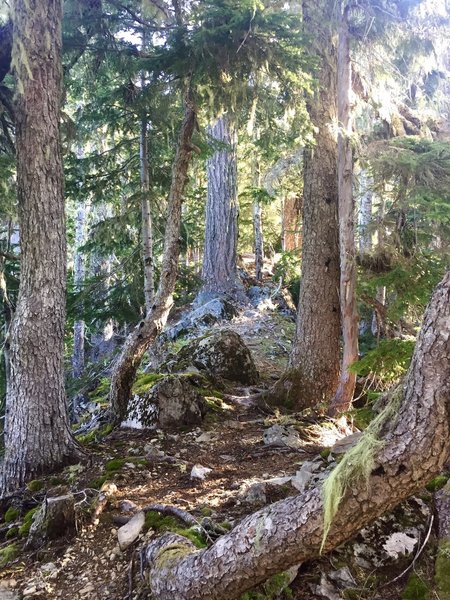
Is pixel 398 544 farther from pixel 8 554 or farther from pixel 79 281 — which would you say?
pixel 79 281

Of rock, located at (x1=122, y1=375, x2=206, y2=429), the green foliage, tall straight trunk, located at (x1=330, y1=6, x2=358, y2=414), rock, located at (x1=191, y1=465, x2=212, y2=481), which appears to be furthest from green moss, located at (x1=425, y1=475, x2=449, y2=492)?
rock, located at (x1=122, y1=375, x2=206, y2=429)

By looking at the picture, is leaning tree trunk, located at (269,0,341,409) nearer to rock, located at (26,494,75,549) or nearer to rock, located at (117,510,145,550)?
rock, located at (117,510,145,550)

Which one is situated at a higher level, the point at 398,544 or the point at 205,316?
the point at 205,316

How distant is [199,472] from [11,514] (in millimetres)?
1895

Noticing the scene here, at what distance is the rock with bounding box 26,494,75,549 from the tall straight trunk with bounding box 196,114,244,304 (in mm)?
9510

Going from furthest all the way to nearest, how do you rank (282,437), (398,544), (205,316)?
(205,316) → (282,437) → (398,544)

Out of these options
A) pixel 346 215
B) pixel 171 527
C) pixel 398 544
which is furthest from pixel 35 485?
pixel 346 215

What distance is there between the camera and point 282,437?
586cm

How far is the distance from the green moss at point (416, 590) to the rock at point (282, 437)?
285cm

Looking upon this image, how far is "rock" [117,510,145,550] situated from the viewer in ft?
12.1

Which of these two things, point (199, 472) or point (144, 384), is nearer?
point (199, 472)

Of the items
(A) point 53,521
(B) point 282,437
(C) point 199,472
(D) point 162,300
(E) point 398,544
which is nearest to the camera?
(E) point 398,544

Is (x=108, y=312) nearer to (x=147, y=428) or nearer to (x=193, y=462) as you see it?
(x=147, y=428)

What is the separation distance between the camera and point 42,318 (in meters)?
4.94
